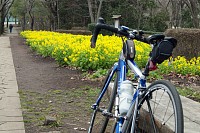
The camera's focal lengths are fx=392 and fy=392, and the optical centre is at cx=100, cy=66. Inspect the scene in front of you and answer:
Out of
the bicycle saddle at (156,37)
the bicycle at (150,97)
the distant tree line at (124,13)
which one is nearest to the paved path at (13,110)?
the bicycle at (150,97)

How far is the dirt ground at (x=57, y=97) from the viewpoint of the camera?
475 centimetres

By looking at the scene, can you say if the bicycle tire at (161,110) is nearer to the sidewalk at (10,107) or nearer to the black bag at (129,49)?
the black bag at (129,49)

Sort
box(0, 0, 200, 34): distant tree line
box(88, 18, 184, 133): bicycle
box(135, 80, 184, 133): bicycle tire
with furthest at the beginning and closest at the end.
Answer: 1. box(0, 0, 200, 34): distant tree line
2. box(88, 18, 184, 133): bicycle
3. box(135, 80, 184, 133): bicycle tire

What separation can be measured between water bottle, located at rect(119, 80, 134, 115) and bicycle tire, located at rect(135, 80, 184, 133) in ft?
0.32

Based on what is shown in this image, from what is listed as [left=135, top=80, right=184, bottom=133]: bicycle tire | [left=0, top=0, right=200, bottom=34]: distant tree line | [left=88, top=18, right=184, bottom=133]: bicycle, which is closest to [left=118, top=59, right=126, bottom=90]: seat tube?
[left=88, top=18, right=184, bottom=133]: bicycle

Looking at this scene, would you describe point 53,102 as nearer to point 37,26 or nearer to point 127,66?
point 127,66

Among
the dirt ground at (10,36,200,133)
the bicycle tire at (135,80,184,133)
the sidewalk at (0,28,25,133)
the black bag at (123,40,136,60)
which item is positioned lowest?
the dirt ground at (10,36,200,133)

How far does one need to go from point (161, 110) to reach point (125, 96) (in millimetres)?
388

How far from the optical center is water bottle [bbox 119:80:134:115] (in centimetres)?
259

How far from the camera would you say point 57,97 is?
6.50 metres

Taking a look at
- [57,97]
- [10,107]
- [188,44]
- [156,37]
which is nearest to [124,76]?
[156,37]

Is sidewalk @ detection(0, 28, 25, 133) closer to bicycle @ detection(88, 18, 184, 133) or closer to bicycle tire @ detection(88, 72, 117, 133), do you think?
bicycle tire @ detection(88, 72, 117, 133)

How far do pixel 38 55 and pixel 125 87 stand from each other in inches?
466

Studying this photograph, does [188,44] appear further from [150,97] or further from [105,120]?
[150,97]
